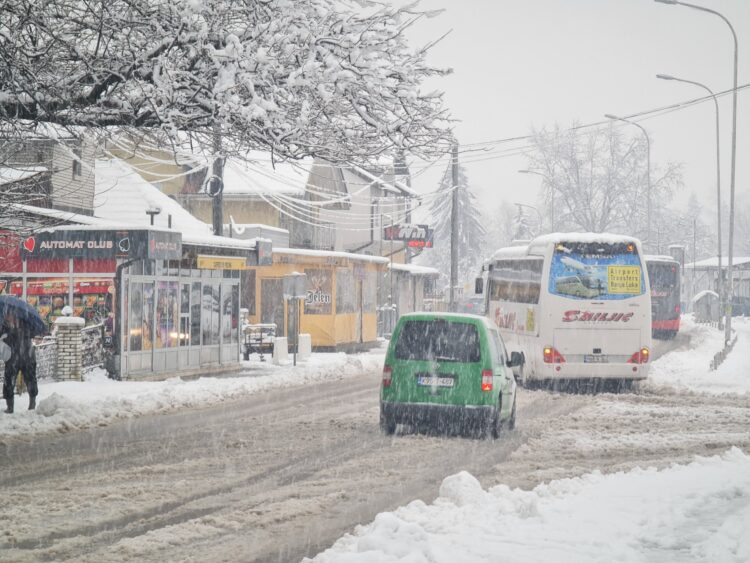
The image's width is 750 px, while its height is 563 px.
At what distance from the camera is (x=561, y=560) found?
716cm

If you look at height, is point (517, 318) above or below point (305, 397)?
above

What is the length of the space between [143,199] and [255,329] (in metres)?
7.03

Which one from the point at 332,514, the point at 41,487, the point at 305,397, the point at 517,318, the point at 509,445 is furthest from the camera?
the point at 517,318

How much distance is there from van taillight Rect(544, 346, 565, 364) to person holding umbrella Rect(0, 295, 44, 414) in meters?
10.7

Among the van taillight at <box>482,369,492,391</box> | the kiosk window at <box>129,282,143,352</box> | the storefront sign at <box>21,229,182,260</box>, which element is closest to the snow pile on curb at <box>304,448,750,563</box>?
the van taillight at <box>482,369,492,391</box>

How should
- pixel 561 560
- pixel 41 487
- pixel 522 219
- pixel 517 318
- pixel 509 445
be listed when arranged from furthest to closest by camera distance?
1. pixel 522 219
2. pixel 517 318
3. pixel 509 445
4. pixel 41 487
5. pixel 561 560

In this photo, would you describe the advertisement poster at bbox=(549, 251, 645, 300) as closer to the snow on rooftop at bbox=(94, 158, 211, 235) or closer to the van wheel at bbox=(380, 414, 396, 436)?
the van wheel at bbox=(380, 414, 396, 436)

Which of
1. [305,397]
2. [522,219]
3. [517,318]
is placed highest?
[522,219]

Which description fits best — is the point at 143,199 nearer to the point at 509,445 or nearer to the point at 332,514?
the point at 509,445

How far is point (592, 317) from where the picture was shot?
22578 millimetres

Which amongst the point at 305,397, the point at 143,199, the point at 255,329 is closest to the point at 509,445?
the point at 305,397

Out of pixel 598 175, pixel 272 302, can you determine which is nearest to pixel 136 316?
pixel 272 302

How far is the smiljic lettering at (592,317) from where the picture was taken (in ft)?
74.1

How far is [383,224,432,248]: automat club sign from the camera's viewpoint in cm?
5147
